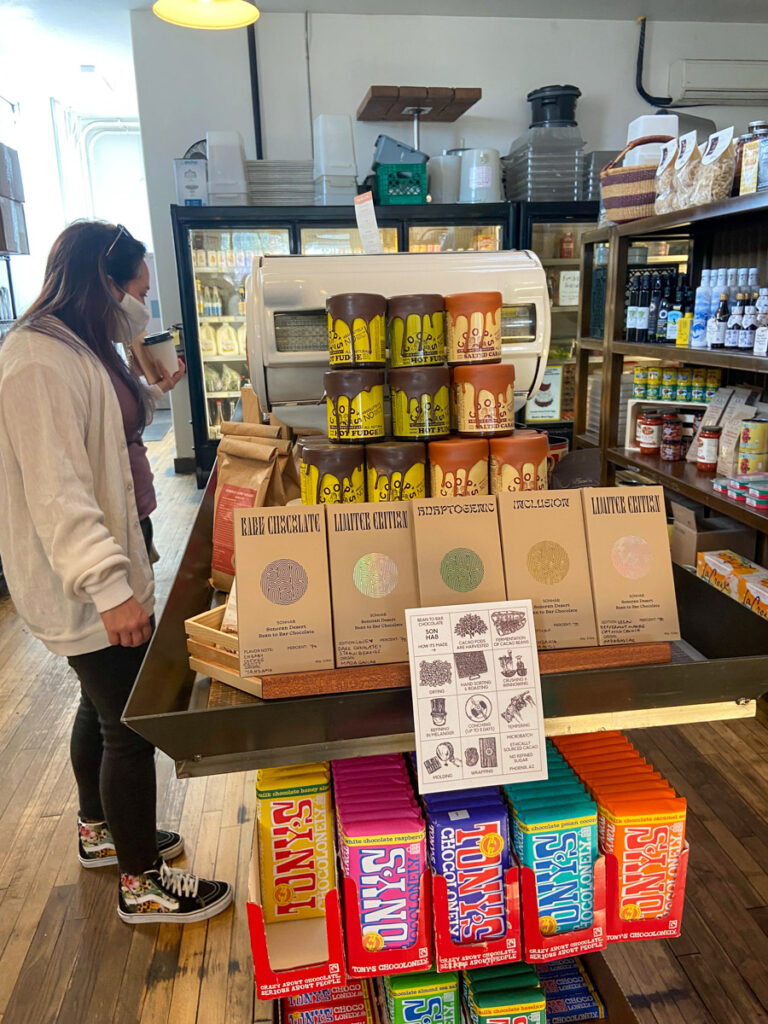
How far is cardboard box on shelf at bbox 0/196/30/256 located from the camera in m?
4.94

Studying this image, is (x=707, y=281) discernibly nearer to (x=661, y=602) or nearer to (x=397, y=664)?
(x=661, y=602)

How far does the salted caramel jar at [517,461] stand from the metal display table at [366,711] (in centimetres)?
36

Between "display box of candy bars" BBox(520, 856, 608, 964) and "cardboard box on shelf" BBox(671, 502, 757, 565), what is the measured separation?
2231 mm

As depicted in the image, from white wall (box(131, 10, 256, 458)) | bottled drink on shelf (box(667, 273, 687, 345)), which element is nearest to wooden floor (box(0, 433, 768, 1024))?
bottled drink on shelf (box(667, 273, 687, 345))

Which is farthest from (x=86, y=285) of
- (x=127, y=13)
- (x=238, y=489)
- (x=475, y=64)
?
(x=475, y=64)

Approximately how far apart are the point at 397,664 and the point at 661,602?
41 centimetres

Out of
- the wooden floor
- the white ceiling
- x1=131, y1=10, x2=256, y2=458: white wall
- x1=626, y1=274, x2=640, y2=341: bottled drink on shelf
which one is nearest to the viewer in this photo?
the wooden floor

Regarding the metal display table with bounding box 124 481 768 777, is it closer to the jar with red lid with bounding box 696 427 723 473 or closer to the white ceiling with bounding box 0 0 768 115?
the jar with red lid with bounding box 696 427 723 473

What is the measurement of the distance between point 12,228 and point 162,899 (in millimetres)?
4781

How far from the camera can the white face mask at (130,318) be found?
5.76 ft

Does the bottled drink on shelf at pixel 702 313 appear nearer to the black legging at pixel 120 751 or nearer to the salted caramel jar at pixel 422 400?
the salted caramel jar at pixel 422 400

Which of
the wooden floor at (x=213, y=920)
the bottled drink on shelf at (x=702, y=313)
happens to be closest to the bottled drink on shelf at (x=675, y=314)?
the bottled drink on shelf at (x=702, y=313)

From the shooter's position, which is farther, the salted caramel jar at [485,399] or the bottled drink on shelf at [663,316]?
the bottled drink on shelf at [663,316]

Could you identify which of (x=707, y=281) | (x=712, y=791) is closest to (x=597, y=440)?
(x=707, y=281)
